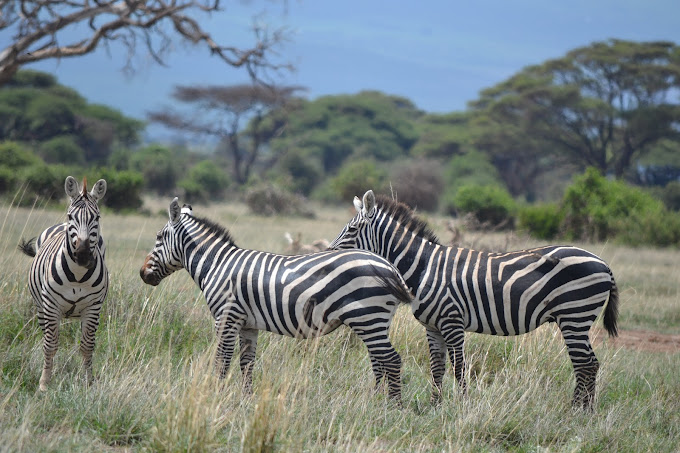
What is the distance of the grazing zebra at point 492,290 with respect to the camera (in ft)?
19.1

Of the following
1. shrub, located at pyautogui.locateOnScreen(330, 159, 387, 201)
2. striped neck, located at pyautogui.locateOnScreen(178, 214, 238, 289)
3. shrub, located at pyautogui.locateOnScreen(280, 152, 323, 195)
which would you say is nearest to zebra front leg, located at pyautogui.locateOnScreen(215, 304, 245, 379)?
striped neck, located at pyautogui.locateOnScreen(178, 214, 238, 289)

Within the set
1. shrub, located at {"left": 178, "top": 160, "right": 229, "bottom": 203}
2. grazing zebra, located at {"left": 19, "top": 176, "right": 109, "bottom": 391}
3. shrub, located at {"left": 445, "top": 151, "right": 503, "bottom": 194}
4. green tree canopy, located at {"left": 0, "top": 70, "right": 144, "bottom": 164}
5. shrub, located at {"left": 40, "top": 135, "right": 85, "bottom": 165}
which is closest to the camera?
grazing zebra, located at {"left": 19, "top": 176, "right": 109, "bottom": 391}

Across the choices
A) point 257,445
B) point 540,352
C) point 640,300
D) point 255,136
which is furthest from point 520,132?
point 257,445

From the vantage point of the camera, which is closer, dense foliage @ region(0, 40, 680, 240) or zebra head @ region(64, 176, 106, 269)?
zebra head @ region(64, 176, 106, 269)

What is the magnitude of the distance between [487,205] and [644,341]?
54.0 feet

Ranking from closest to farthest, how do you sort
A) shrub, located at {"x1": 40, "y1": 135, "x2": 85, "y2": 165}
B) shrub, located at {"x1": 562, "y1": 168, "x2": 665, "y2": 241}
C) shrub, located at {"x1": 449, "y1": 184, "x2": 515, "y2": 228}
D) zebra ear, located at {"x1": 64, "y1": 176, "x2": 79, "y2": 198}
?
zebra ear, located at {"x1": 64, "y1": 176, "x2": 79, "y2": 198} < shrub, located at {"x1": 562, "y1": 168, "x2": 665, "y2": 241} < shrub, located at {"x1": 449, "y1": 184, "x2": 515, "y2": 228} < shrub, located at {"x1": 40, "y1": 135, "x2": 85, "y2": 165}

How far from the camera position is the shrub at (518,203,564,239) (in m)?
21.3

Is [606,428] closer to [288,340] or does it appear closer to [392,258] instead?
[392,258]

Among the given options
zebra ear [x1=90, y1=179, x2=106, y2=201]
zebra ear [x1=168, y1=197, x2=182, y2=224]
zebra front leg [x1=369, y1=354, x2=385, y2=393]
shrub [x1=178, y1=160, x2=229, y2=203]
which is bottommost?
shrub [x1=178, y1=160, x2=229, y2=203]

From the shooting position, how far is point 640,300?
1189 cm

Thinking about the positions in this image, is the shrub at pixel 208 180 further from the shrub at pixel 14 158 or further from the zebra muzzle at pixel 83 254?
the zebra muzzle at pixel 83 254

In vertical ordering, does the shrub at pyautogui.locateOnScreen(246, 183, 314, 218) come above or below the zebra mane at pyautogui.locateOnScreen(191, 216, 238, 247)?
below

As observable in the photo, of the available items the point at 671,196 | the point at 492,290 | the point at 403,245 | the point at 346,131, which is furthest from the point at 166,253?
the point at 346,131

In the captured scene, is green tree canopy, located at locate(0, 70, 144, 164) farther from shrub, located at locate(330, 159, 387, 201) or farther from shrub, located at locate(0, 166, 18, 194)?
shrub, located at locate(0, 166, 18, 194)
